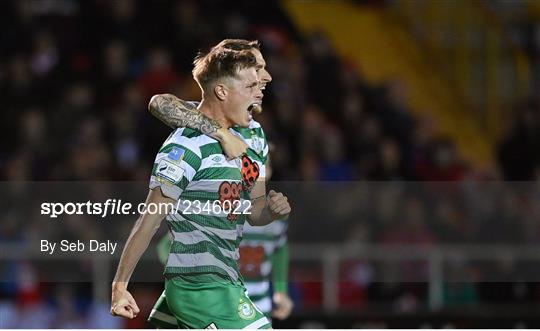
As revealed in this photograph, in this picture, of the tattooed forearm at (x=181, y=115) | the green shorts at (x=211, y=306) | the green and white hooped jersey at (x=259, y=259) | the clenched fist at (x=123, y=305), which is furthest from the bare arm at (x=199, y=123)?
the green and white hooped jersey at (x=259, y=259)

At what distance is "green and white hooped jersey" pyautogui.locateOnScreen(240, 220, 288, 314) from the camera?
249 inches

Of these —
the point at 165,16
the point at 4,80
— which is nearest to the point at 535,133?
the point at 165,16

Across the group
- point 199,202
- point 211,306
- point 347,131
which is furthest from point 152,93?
point 211,306

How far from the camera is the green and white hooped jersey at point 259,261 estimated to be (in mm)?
6324

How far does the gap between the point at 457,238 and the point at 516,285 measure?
0.55 meters

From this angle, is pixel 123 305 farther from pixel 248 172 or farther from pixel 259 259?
pixel 259 259

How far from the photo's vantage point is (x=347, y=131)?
11.3 m

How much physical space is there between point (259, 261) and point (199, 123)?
1.72 metres

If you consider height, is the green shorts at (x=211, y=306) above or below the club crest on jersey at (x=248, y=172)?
below

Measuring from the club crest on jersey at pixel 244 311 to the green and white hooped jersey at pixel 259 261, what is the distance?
5.00 ft

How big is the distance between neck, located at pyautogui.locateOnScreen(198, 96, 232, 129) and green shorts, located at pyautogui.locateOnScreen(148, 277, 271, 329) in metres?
0.58

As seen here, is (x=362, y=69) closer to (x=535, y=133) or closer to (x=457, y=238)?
(x=535, y=133)

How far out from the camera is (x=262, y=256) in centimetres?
644

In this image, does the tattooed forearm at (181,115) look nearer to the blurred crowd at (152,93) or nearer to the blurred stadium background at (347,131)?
the blurred stadium background at (347,131)
